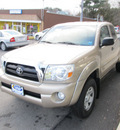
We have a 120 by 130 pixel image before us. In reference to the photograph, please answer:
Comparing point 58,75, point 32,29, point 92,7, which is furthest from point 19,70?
point 92,7

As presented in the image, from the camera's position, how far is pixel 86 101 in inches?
106

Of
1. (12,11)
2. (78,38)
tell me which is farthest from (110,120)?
(12,11)

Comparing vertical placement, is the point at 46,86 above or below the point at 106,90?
above

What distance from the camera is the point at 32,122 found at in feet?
8.73

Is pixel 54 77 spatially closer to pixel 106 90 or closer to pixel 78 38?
pixel 78 38

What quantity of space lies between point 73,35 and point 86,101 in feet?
5.06

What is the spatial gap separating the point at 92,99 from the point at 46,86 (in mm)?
1130

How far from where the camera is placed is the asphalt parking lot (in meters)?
2.55

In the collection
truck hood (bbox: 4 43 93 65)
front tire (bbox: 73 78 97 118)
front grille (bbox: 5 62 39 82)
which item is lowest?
front tire (bbox: 73 78 97 118)

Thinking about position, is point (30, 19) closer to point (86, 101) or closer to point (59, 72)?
point (86, 101)

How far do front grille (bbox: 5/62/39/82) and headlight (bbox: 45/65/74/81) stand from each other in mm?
233

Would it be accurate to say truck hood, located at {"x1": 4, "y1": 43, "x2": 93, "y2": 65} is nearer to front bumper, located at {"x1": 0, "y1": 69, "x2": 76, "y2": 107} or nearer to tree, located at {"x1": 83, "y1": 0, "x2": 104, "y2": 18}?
front bumper, located at {"x1": 0, "y1": 69, "x2": 76, "y2": 107}

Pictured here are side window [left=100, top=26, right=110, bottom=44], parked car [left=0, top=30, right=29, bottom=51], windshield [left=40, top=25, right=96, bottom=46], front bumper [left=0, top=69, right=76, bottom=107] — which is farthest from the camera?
parked car [left=0, top=30, right=29, bottom=51]

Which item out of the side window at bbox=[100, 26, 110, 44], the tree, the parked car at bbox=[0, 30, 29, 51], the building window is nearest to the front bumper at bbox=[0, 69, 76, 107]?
the side window at bbox=[100, 26, 110, 44]
